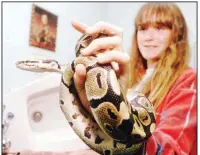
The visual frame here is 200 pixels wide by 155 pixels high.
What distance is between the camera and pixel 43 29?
1323mm

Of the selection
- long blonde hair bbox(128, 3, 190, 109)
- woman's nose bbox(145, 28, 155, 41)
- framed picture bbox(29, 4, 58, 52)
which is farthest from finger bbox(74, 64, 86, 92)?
framed picture bbox(29, 4, 58, 52)

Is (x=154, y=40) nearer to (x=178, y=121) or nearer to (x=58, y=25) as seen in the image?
(x=178, y=121)

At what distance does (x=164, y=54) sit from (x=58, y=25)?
1.86 ft

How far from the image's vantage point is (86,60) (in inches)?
21.3

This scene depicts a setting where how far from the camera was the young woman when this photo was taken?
2.56 feet

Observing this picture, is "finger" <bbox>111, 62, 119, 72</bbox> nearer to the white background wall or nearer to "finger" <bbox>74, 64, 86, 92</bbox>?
"finger" <bbox>74, 64, 86, 92</bbox>

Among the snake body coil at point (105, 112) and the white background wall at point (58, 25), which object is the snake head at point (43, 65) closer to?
the snake body coil at point (105, 112)

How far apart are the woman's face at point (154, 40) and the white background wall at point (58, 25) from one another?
181 millimetres

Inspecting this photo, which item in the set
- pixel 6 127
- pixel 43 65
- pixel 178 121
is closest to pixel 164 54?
pixel 178 121

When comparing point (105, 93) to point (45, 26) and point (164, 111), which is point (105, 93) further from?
point (45, 26)

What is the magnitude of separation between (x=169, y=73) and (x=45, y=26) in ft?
2.06

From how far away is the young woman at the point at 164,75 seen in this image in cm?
78

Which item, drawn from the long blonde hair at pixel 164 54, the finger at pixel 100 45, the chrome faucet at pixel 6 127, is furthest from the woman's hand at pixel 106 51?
the chrome faucet at pixel 6 127

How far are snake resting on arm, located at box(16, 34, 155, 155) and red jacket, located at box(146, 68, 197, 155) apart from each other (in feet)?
0.51
